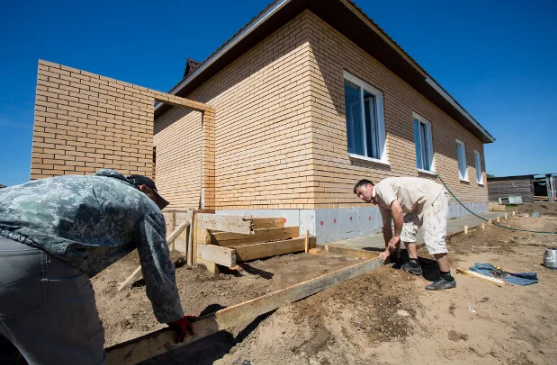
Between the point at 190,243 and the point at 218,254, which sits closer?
the point at 218,254

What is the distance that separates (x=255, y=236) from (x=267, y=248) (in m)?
0.30

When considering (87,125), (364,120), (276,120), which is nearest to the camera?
(87,125)

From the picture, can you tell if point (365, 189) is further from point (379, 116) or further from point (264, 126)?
point (379, 116)

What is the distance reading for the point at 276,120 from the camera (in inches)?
225

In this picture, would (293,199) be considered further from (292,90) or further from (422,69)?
(422,69)

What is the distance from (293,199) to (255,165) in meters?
1.37

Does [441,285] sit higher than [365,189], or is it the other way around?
[365,189]

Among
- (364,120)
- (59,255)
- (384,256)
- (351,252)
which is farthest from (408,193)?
(59,255)

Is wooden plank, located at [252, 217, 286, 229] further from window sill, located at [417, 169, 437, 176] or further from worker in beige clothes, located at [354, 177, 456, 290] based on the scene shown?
window sill, located at [417, 169, 437, 176]

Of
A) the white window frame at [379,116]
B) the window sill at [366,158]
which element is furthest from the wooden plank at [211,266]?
the white window frame at [379,116]

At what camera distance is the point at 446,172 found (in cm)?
1045

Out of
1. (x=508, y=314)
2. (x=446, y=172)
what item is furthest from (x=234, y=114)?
(x=446, y=172)

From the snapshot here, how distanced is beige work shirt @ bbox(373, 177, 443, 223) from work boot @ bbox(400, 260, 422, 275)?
66 centimetres

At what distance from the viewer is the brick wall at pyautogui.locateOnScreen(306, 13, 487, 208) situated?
17.0 feet
